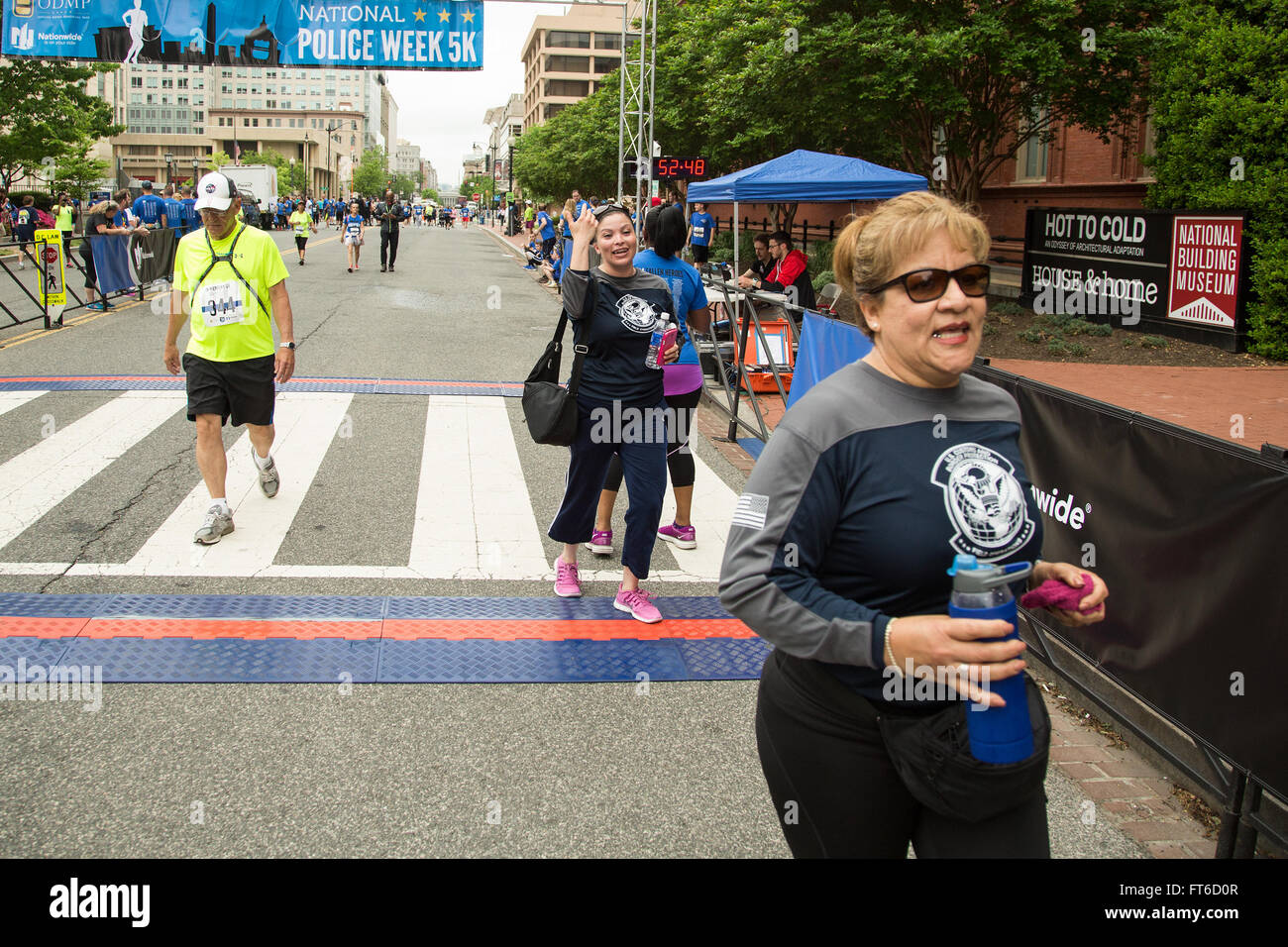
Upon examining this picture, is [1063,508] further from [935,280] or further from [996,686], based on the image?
[996,686]

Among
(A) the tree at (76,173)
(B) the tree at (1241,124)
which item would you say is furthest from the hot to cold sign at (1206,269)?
(A) the tree at (76,173)

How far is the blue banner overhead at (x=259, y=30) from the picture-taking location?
2019cm

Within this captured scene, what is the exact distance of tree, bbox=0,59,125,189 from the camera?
4694 cm

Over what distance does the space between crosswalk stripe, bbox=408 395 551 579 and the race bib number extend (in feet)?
5.45

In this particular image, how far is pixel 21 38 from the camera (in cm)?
2052

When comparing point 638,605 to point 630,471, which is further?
point 638,605

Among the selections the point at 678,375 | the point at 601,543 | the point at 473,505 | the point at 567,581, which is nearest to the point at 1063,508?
the point at 678,375

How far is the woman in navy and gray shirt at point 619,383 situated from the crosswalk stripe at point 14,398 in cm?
691

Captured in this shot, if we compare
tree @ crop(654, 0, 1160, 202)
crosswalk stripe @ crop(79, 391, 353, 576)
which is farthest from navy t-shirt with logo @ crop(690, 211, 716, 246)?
crosswalk stripe @ crop(79, 391, 353, 576)

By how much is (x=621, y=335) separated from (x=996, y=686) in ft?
11.4

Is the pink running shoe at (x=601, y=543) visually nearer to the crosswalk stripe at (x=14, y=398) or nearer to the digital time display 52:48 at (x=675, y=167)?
the crosswalk stripe at (x=14, y=398)

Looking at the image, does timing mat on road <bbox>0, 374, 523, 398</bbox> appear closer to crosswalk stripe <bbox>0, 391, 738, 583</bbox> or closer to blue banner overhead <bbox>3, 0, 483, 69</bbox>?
crosswalk stripe <bbox>0, 391, 738, 583</bbox>
